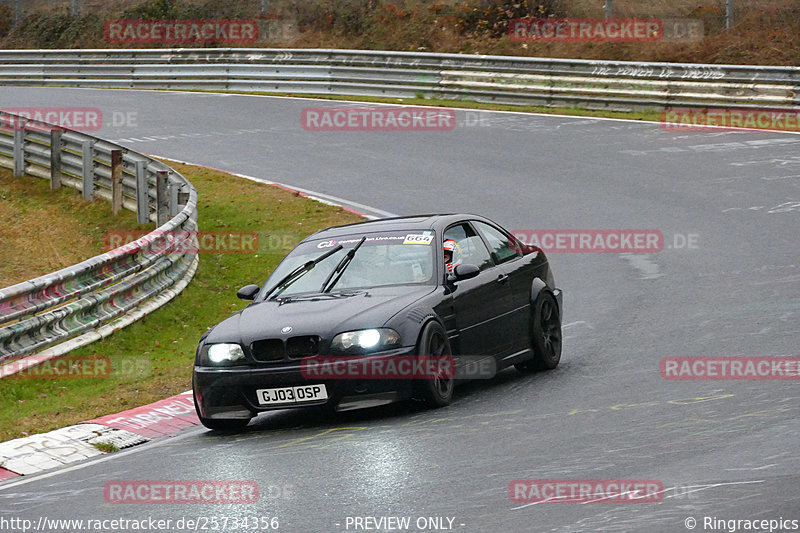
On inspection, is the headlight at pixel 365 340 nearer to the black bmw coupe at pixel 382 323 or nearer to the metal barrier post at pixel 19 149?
the black bmw coupe at pixel 382 323

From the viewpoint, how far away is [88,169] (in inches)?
778

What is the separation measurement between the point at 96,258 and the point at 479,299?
4629mm

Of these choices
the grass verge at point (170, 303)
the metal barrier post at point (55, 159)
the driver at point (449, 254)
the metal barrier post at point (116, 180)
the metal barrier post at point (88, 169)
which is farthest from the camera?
the metal barrier post at point (55, 159)

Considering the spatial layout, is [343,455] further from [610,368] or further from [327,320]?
[610,368]

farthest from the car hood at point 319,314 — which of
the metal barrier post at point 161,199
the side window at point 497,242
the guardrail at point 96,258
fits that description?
the metal barrier post at point 161,199

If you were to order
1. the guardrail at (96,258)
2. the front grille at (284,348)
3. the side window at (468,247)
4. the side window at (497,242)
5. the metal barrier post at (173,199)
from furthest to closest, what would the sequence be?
the metal barrier post at (173,199) → the guardrail at (96,258) → the side window at (497,242) → the side window at (468,247) → the front grille at (284,348)

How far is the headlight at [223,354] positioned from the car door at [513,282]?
7.71ft

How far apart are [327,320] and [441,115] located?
1862 cm

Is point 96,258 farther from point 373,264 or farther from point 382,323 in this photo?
point 382,323

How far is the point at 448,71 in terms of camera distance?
2930 centimetres

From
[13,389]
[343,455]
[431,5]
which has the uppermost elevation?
[431,5]

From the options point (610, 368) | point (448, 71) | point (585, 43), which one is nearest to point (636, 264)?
point (610, 368)

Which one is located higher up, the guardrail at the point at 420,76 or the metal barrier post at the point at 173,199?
the guardrail at the point at 420,76

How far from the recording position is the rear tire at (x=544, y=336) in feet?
34.6
